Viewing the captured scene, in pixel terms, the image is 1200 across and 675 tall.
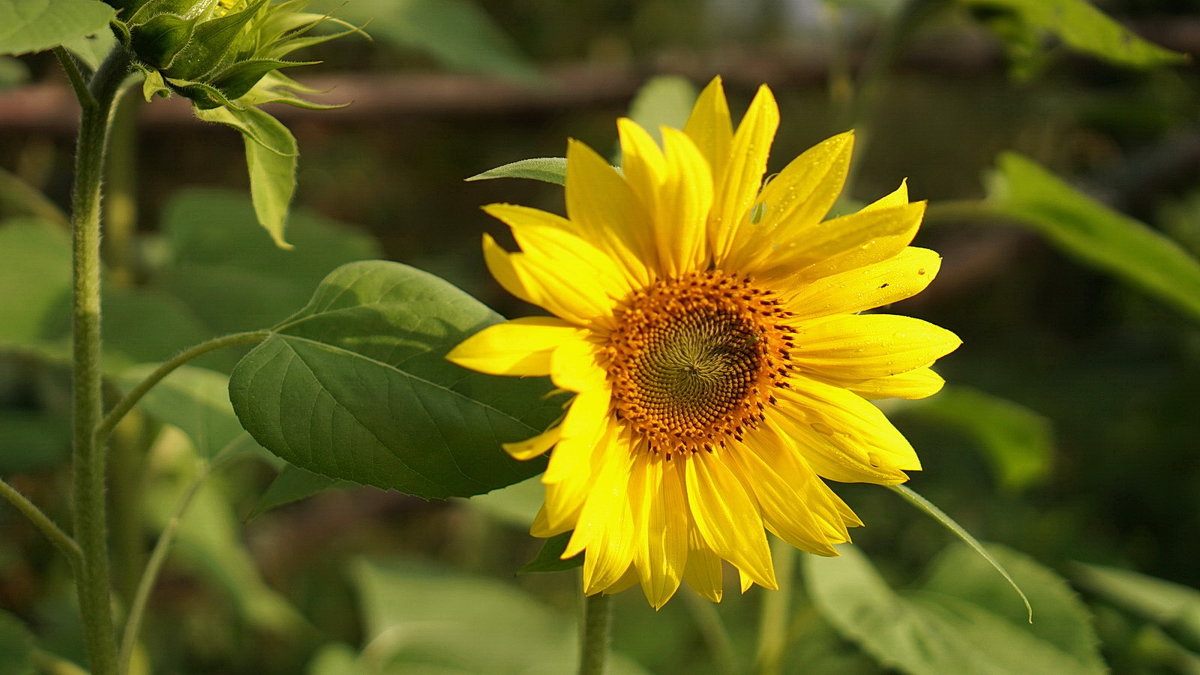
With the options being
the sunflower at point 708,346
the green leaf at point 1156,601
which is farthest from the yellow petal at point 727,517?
the green leaf at point 1156,601

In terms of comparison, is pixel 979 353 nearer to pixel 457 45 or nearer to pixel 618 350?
pixel 457 45

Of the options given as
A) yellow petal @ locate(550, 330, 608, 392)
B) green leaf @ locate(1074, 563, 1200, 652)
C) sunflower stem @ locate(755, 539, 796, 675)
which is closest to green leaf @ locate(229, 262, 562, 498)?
yellow petal @ locate(550, 330, 608, 392)

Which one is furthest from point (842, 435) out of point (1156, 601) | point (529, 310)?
point (529, 310)

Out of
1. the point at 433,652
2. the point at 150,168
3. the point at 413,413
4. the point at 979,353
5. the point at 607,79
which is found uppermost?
the point at 413,413

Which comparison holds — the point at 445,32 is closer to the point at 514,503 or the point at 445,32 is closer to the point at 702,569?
the point at 514,503

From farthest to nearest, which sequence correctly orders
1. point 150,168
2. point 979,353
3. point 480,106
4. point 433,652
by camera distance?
point 979,353 → point 150,168 → point 480,106 → point 433,652

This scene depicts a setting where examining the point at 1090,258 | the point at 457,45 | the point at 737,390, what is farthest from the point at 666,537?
the point at 457,45

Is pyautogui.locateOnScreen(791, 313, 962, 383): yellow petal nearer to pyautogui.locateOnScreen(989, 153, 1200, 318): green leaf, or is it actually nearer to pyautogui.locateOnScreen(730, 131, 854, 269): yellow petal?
pyautogui.locateOnScreen(730, 131, 854, 269): yellow petal
